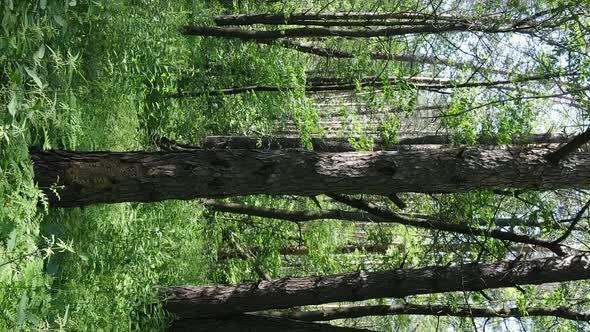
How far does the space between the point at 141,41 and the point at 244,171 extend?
2.65 metres

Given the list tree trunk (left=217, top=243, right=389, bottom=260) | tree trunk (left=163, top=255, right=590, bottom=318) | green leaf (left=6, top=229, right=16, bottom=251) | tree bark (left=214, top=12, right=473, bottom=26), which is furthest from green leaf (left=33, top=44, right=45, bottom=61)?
tree trunk (left=217, top=243, right=389, bottom=260)

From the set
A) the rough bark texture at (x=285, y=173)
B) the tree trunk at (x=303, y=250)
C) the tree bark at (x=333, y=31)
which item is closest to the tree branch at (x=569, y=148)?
the rough bark texture at (x=285, y=173)

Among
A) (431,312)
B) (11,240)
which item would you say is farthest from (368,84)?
(11,240)

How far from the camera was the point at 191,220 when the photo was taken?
812cm

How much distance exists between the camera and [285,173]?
478 centimetres

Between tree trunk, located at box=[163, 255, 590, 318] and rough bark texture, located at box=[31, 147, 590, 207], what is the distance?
3.42ft

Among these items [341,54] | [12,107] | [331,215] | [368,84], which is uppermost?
[341,54]

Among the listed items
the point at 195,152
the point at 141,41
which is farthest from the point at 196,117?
the point at 195,152

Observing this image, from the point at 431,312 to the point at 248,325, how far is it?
1976 millimetres

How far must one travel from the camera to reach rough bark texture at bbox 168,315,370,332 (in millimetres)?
6602

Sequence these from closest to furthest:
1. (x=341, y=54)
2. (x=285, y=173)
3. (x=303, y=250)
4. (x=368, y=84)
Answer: (x=285, y=173) < (x=368, y=84) < (x=341, y=54) < (x=303, y=250)

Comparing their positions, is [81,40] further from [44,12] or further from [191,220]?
[191,220]

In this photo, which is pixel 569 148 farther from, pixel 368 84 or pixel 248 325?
pixel 368 84

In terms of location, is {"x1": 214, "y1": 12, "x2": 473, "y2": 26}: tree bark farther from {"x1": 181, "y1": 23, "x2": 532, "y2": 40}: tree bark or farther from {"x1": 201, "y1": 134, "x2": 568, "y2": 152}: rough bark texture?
{"x1": 201, "y1": 134, "x2": 568, "y2": 152}: rough bark texture
